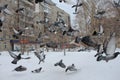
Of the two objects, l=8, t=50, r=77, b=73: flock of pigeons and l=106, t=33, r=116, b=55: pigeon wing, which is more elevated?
l=106, t=33, r=116, b=55: pigeon wing

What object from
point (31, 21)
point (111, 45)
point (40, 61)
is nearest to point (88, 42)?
point (111, 45)

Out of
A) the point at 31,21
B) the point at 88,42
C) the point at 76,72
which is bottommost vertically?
the point at 76,72

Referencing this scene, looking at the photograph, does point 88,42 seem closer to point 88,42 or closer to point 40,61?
point 88,42

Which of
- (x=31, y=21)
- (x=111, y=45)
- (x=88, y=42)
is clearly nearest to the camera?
(x=111, y=45)

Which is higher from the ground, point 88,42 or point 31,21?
point 31,21

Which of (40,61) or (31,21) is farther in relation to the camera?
(31,21)

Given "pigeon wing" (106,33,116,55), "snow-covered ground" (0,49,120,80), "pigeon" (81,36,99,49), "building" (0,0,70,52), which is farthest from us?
"building" (0,0,70,52)

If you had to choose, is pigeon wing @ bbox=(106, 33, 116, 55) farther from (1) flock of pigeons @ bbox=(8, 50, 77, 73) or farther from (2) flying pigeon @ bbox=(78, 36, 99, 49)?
(1) flock of pigeons @ bbox=(8, 50, 77, 73)

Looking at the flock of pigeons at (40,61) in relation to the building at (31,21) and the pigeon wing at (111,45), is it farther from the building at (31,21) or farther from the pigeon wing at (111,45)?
the pigeon wing at (111,45)

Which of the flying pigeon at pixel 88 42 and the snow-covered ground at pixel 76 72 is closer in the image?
the flying pigeon at pixel 88 42

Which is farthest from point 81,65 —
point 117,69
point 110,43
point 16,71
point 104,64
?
point 110,43

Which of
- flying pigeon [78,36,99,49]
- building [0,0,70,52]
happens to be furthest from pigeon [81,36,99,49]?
building [0,0,70,52]

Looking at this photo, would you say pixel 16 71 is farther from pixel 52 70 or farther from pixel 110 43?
pixel 110 43

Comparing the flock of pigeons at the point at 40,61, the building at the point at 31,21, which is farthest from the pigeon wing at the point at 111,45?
the building at the point at 31,21
